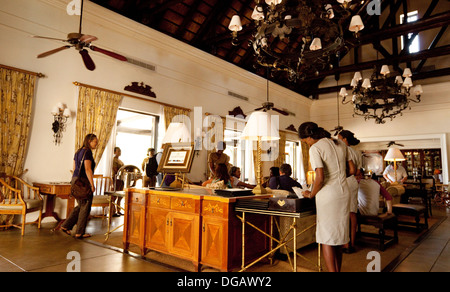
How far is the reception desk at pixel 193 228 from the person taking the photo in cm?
271

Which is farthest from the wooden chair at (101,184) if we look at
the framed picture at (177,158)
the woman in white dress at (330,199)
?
the woman in white dress at (330,199)

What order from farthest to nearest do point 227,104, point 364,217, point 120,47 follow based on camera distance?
point 227,104 < point 120,47 < point 364,217

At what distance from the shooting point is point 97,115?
5977mm

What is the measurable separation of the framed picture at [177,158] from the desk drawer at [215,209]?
0.56 meters

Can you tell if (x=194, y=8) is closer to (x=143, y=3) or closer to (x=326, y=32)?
(x=143, y=3)

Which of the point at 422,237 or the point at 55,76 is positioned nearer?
the point at 422,237

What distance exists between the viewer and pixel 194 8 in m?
7.76

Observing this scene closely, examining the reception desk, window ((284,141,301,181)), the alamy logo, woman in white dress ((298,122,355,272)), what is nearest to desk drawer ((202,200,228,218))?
the reception desk

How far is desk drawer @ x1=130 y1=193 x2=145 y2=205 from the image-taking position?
346cm

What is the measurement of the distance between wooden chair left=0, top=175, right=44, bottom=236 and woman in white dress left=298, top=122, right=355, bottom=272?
4300 millimetres

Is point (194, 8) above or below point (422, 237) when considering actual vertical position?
above

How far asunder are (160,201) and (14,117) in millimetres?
3517
